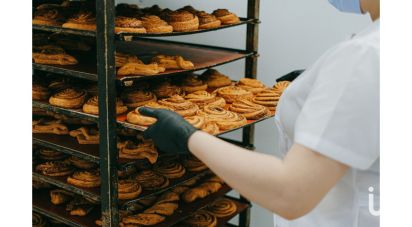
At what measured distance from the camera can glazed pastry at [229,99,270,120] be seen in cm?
258

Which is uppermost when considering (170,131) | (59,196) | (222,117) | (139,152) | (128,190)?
(170,131)

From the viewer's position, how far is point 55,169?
109 inches

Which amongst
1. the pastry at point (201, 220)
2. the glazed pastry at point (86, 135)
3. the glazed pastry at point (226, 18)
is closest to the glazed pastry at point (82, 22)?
the glazed pastry at point (86, 135)

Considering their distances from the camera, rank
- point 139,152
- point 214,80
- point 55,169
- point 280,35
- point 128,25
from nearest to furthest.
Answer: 1. point 128,25
2. point 139,152
3. point 55,169
4. point 214,80
5. point 280,35

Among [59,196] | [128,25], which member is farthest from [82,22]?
[59,196]

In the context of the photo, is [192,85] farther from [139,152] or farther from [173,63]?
[139,152]

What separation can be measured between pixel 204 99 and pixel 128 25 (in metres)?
0.60

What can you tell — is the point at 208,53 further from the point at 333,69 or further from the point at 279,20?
the point at 333,69

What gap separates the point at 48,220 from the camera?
10.3 ft

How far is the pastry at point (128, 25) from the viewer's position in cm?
235

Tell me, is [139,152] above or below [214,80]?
below

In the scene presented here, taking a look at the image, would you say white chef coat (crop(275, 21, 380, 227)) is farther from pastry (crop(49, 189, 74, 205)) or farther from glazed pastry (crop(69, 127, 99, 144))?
pastry (crop(49, 189, 74, 205))

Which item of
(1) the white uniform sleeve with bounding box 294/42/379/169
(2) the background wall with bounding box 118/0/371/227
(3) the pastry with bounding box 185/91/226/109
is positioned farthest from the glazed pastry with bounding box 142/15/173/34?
(1) the white uniform sleeve with bounding box 294/42/379/169
